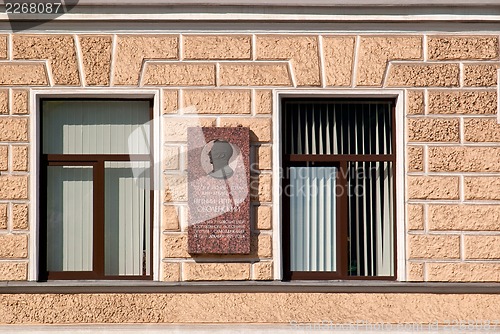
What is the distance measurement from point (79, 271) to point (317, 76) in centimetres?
391

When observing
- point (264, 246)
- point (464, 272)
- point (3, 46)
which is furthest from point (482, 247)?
point (3, 46)

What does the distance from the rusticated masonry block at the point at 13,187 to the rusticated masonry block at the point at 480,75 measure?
571 centimetres

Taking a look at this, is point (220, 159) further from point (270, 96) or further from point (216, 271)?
point (216, 271)

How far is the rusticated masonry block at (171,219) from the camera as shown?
13227mm

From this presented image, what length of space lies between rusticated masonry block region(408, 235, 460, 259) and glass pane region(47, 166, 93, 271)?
163 inches

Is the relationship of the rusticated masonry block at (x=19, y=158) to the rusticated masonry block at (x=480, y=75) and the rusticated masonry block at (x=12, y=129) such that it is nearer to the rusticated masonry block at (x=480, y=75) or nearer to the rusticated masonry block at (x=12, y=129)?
the rusticated masonry block at (x=12, y=129)

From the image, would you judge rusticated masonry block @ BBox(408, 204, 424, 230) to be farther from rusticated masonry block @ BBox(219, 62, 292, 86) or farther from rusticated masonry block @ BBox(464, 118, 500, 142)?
rusticated masonry block @ BBox(219, 62, 292, 86)

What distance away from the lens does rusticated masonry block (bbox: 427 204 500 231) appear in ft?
43.4

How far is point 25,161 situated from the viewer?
13.3m

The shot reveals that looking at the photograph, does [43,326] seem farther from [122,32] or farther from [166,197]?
[122,32]

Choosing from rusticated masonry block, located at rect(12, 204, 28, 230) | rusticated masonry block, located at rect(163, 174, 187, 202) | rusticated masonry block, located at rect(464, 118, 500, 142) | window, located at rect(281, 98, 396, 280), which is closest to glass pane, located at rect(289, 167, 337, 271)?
window, located at rect(281, 98, 396, 280)

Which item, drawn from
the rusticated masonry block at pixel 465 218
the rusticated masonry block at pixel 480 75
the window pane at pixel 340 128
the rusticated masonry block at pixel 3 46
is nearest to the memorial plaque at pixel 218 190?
the window pane at pixel 340 128

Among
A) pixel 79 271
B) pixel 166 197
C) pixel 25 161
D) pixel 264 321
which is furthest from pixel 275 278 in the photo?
pixel 25 161

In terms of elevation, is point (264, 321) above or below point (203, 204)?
below
